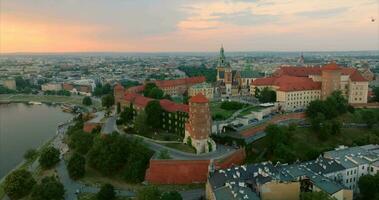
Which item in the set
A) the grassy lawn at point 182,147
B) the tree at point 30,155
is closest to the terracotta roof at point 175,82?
the tree at point 30,155

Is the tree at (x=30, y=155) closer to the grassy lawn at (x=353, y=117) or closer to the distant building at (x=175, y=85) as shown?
the distant building at (x=175, y=85)

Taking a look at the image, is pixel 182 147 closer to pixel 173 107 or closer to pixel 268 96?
pixel 173 107

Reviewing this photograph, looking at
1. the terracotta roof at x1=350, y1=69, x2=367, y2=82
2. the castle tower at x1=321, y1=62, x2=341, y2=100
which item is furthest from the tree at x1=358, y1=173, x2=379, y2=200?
the terracotta roof at x1=350, y1=69, x2=367, y2=82

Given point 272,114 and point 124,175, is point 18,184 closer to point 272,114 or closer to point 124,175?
point 124,175

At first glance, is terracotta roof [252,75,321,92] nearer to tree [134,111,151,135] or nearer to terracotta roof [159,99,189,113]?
terracotta roof [159,99,189,113]

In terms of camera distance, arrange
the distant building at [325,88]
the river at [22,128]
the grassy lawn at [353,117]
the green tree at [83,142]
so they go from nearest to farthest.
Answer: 1. the green tree at [83,142]
2. the grassy lawn at [353,117]
3. the river at [22,128]
4. the distant building at [325,88]

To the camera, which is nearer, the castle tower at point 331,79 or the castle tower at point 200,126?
the castle tower at point 200,126
